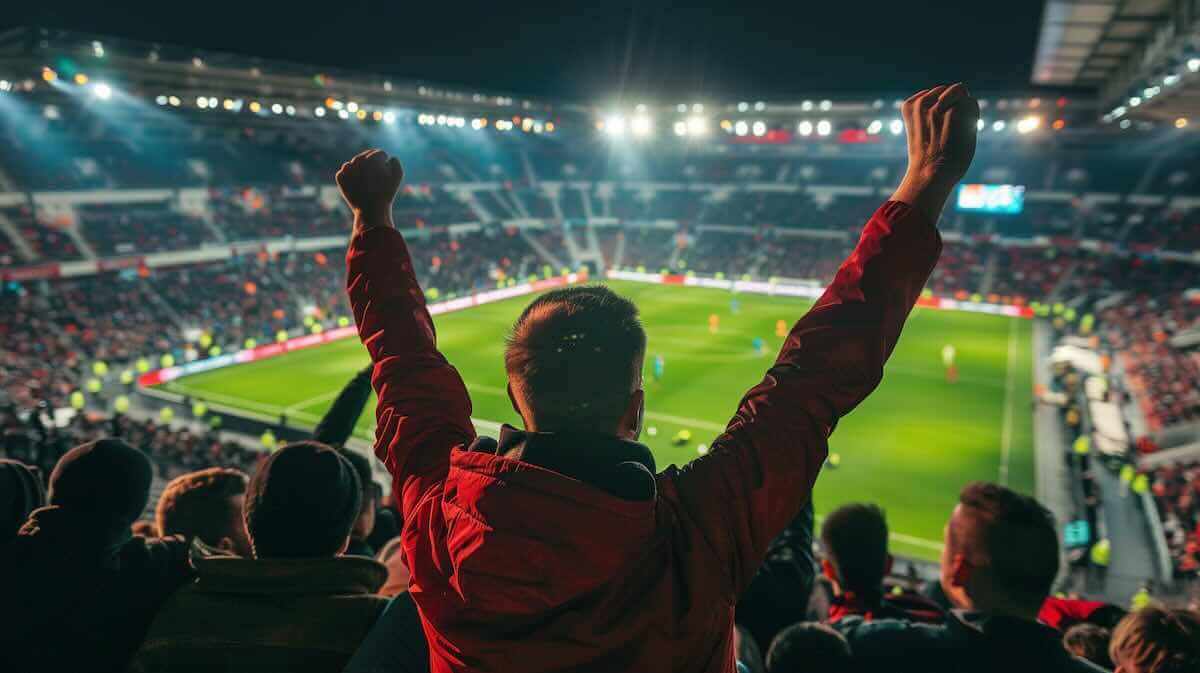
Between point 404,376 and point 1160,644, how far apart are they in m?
3.40

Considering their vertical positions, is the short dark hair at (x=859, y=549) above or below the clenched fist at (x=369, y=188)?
below

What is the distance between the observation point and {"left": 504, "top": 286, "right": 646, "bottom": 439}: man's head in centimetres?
158

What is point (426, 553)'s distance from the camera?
155 centimetres

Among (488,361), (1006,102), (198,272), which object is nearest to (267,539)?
(488,361)

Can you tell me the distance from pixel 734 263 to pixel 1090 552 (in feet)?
149

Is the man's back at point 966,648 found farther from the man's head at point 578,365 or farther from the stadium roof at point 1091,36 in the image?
the stadium roof at point 1091,36

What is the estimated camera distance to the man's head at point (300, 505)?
244cm

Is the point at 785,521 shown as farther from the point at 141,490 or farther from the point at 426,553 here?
the point at 141,490

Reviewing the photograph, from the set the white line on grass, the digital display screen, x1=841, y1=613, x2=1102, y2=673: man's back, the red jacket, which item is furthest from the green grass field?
the red jacket

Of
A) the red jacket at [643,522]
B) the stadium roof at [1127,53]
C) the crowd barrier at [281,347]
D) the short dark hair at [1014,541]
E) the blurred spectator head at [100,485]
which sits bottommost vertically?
the crowd barrier at [281,347]

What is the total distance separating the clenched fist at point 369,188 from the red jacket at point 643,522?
0.69 metres

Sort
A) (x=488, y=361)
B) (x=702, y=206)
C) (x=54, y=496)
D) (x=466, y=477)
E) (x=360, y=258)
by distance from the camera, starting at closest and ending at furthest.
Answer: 1. (x=466, y=477)
2. (x=360, y=258)
3. (x=54, y=496)
4. (x=488, y=361)
5. (x=702, y=206)

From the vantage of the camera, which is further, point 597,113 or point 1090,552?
point 597,113

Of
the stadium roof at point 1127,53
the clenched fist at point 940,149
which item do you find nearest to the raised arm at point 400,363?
the clenched fist at point 940,149
